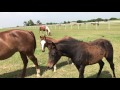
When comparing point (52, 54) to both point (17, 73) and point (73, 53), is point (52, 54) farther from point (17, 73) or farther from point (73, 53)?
point (17, 73)

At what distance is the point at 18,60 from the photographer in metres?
9.90

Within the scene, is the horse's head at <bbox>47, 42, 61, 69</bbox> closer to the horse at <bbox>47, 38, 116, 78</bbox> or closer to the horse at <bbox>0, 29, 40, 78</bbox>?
the horse at <bbox>47, 38, 116, 78</bbox>

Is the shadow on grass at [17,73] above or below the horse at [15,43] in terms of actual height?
below

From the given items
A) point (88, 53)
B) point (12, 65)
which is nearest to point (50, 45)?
point (88, 53)

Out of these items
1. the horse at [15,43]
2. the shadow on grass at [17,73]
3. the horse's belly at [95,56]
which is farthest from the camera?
the shadow on grass at [17,73]

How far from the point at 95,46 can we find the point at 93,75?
1495 millimetres

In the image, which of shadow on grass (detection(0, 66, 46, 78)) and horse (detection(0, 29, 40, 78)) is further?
→ shadow on grass (detection(0, 66, 46, 78))

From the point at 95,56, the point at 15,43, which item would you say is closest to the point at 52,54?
the point at 95,56

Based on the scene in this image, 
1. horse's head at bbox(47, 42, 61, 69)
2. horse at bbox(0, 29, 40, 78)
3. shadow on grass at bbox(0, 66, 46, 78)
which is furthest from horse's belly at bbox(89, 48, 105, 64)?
shadow on grass at bbox(0, 66, 46, 78)

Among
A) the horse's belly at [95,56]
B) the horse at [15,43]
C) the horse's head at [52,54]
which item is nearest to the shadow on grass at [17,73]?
the horse at [15,43]

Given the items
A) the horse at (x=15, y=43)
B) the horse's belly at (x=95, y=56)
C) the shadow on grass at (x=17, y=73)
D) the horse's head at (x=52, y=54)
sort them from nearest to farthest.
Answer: the horse's head at (x=52, y=54) < the horse's belly at (x=95, y=56) < the horse at (x=15, y=43) < the shadow on grass at (x=17, y=73)

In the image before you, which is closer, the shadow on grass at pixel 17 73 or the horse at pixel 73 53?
the horse at pixel 73 53

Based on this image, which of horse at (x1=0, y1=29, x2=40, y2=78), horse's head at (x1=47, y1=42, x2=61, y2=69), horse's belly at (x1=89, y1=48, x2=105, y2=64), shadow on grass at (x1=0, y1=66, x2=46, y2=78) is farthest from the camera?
shadow on grass at (x1=0, y1=66, x2=46, y2=78)

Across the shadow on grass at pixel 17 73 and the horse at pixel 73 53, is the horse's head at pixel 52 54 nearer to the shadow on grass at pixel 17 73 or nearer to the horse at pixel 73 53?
the horse at pixel 73 53
